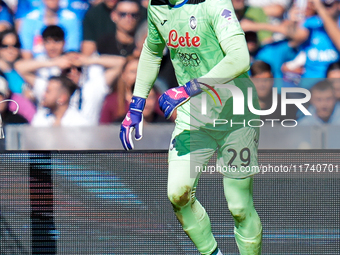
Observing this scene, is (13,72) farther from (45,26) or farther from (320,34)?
(320,34)

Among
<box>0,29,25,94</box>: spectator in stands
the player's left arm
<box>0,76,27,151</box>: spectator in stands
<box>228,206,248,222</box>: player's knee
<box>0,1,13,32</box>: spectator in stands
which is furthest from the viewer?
<box>0,1,13,32</box>: spectator in stands

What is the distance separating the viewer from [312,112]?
370 centimetres

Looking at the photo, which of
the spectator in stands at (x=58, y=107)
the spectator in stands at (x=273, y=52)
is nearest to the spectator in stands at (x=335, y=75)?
the spectator in stands at (x=273, y=52)

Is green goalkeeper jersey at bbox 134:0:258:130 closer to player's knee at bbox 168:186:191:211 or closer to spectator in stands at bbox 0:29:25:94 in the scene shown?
player's knee at bbox 168:186:191:211

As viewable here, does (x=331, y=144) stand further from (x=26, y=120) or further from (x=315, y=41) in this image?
(x=26, y=120)

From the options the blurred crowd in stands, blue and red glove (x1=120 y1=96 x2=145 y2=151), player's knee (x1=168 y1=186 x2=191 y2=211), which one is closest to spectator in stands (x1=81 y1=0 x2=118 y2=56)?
the blurred crowd in stands

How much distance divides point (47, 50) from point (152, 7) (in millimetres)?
1529

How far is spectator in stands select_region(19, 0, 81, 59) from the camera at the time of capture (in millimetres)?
4004

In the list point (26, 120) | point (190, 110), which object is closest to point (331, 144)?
point (190, 110)

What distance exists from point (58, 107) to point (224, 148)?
1.68 meters

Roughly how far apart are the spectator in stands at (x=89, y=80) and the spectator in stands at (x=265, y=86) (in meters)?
1.06

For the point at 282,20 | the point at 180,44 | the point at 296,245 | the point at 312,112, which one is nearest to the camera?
the point at 180,44

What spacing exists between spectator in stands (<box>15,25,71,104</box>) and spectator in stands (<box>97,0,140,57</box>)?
1.03ft

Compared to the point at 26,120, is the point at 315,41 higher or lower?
higher
